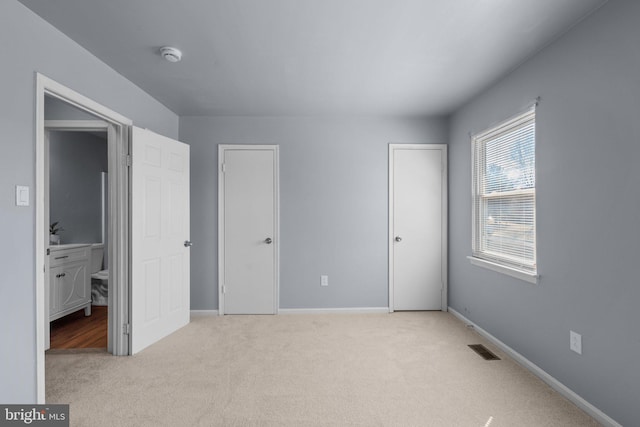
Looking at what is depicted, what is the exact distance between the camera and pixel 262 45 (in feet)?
7.72

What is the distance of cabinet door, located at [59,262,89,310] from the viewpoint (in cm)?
360

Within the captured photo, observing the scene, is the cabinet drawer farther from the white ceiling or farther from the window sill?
the window sill

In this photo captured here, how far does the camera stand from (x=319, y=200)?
4.05 m

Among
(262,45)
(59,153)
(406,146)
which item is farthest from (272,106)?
(59,153)

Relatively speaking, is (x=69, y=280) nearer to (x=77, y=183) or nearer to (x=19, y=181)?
(x=77, y=183)

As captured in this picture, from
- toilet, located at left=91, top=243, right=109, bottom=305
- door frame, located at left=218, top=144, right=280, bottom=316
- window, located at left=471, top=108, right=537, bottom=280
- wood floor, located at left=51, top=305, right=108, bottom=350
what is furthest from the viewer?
toilet, located at left=91, top=243, right=109, bottom=305

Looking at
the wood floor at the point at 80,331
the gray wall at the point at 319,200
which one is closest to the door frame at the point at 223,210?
the gray wall at the point at 319,200

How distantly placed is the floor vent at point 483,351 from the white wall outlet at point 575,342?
74cm

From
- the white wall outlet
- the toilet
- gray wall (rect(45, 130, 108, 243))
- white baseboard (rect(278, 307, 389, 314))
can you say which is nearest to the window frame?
the white wall outlet

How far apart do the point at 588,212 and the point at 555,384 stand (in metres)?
1.27

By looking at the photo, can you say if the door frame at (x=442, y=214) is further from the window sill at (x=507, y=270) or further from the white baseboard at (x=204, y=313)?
the white baseboard at (x=204, y=313)

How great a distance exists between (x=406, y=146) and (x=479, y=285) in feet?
6.18

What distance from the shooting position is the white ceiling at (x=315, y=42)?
1.92 m

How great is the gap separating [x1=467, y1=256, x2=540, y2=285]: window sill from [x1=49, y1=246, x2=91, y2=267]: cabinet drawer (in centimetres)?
461
